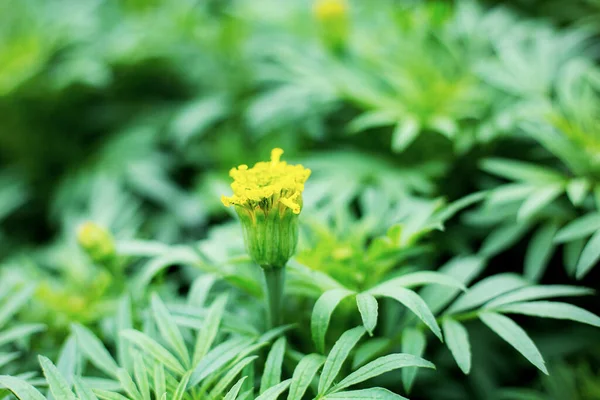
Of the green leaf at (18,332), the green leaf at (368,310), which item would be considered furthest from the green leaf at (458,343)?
the green leaf at (18,332)

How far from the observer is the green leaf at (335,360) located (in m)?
0.85

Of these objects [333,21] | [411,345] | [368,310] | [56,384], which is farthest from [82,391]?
[333,21]

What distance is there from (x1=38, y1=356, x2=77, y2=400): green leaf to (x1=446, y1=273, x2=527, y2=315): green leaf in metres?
0.64

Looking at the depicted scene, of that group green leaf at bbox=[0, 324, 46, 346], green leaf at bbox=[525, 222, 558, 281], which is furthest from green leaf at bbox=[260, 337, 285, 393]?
green leaf at bbox=[525, 222, 558, 281]

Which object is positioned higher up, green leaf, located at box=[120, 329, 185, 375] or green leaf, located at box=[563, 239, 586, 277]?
green leaf, located at box=[563, 239, 586, 277]

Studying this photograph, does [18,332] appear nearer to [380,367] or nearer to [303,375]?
[303,375]

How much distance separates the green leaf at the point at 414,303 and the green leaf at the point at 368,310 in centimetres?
3

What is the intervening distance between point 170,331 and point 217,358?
0.10 metres

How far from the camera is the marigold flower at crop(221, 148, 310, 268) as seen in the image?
34.6 inches

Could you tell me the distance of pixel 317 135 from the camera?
1.58 meters

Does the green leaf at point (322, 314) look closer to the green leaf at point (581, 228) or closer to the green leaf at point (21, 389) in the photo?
the green leaf at point (21, 389)

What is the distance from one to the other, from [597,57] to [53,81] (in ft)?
5.71

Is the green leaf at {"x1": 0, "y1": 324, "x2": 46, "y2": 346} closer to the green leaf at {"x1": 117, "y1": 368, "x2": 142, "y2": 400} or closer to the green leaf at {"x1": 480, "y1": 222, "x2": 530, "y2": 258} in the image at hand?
the green leaf at {"x1": 117, "y1": 368, "x2": 142, "y2": 400}

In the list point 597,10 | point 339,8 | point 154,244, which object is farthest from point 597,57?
point 154,244
